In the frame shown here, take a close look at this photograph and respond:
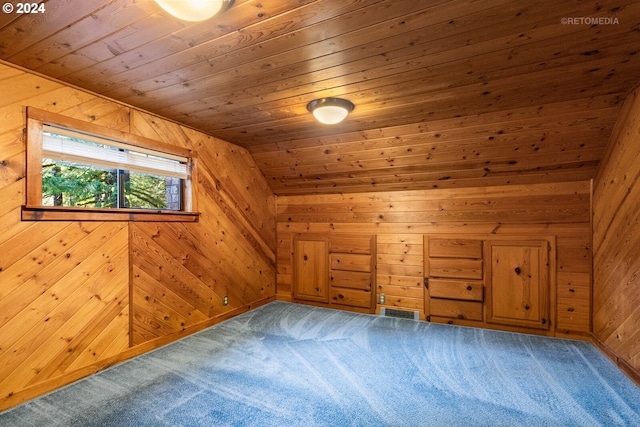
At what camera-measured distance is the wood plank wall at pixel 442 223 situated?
9.80 feet

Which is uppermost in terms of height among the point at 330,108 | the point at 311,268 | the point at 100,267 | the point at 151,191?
the point at 330,108

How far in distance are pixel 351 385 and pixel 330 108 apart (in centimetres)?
210

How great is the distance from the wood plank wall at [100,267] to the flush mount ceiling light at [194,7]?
147cm

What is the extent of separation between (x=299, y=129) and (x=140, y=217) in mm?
1709

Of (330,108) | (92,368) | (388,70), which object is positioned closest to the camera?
(388,70)

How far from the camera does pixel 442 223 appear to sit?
3.52m

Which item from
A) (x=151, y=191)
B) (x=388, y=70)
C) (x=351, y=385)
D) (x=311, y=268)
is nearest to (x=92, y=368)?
(x=151, y=191)

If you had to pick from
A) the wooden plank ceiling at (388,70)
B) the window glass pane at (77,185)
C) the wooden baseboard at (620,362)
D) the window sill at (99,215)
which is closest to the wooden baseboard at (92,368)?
the window sill at (99,215)

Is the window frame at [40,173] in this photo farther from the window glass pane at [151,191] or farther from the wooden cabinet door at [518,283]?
the wooden cabinet door at [518,283]

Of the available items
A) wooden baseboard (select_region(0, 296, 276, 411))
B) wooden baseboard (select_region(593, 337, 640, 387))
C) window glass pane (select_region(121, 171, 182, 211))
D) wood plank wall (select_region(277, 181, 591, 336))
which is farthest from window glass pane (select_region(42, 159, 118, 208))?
wooden baseboard (select_region(593, 337, 640, 387))

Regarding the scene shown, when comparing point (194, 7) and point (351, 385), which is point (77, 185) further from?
point (351, 385)

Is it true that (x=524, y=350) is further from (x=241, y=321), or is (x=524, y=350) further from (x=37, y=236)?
(x=37, y=236)

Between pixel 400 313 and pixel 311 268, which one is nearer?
pixel 400 313

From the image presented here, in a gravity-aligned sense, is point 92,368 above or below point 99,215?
below
